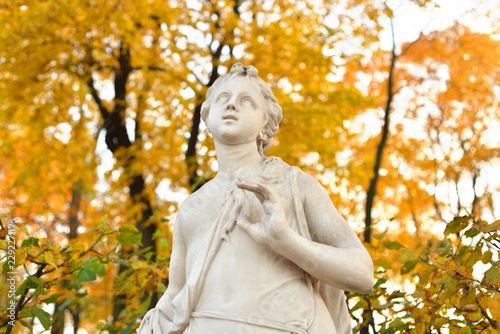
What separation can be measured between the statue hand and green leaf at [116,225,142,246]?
191 centimetres

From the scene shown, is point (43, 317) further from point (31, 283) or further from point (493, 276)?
point (493, 276)

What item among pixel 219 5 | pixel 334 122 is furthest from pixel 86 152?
pixel 334 122

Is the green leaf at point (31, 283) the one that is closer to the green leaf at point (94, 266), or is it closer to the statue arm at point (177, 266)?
the green leaf at point (94, 266)

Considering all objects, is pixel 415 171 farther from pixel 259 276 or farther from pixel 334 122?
pixel 259 276

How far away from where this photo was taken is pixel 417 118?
14.2 m

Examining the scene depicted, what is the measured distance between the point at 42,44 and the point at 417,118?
942 cm

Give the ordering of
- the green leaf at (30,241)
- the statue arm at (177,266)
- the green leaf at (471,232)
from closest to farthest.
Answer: the statue arm at (177,266) < the green leaf at (471,232) < the green leaf at (30,241)

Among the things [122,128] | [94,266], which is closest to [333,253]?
[94,266]

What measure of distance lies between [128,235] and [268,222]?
217 cm

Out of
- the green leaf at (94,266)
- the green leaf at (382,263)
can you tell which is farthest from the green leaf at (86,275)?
the green leaf at (382,263)

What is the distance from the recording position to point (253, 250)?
88.5 inches

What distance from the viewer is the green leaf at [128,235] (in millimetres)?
3903

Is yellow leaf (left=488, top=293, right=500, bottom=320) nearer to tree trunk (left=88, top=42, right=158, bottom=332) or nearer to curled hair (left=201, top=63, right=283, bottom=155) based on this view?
curled hair (left=201, top=63, right=283, bottom=155)

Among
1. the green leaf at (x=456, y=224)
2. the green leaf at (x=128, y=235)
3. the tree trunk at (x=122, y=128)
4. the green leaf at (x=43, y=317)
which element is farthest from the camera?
the tree trunk at (x=122, y=128)
